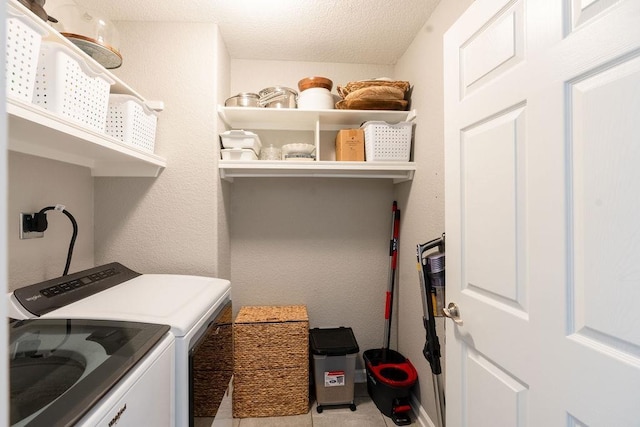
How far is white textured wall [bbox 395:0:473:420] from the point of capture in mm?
1673

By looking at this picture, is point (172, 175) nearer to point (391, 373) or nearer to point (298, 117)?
point (298, 117)

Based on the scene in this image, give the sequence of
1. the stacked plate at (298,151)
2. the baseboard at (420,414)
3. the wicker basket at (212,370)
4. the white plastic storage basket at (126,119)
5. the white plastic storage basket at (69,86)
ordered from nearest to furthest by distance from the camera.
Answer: the white plastic storage basket at (69,86) → the wicker basket at (212,370) → the white plastic storage basket at (126,119) → the baseboard at (420,414) → the stacked plate at (298,151)

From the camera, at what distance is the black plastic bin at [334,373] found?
1.98 metres

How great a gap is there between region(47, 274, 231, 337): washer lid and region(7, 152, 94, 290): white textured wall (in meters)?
0.35

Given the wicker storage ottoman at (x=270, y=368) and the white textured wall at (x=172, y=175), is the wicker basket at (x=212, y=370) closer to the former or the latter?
the wicker storage ottoman at (x=270, y=368)

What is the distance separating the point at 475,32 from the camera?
1057 millimetres

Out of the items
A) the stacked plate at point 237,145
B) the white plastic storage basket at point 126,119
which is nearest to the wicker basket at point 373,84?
the stacked plate at point 237,145

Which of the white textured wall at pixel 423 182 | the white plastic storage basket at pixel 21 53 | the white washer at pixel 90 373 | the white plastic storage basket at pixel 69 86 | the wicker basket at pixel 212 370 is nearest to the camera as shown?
the white washer at pixel 90 373

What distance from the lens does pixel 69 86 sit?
1.06m

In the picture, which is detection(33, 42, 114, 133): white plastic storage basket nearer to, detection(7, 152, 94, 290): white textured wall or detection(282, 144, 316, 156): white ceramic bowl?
detection(7, 152, 94, 290): white textured wall

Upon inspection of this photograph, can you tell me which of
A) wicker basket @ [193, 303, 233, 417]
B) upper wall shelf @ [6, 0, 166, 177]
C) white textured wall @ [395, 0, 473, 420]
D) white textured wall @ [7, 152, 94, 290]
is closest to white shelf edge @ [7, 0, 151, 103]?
upper wall shelf @ [6, 0, 166, 177]

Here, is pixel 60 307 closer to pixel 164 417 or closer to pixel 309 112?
pixel 164 417

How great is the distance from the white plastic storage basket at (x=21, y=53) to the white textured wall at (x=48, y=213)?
0.57m

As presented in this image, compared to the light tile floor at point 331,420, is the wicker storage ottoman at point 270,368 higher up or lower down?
higher up
